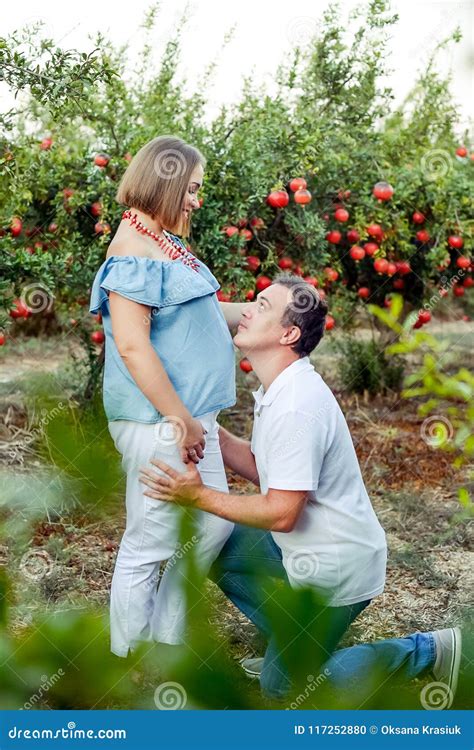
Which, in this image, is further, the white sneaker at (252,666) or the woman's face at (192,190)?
the woman's face at (192,190)

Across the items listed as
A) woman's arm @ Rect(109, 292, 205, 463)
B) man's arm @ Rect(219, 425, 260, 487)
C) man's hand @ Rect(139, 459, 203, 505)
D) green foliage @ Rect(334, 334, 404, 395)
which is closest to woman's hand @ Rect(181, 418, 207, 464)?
woman's arm @ Rect(109, 292, 205, 463)

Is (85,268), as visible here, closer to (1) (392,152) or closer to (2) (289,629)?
(1) (392,152)

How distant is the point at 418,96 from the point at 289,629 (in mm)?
5869

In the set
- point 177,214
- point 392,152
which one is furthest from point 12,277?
point 392,152

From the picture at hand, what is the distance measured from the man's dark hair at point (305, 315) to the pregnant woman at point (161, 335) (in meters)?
0.28

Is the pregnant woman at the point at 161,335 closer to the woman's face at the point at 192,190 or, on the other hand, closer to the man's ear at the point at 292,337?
the woman's face at the point at 192,190

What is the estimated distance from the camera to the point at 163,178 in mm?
2494

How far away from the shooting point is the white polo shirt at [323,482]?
2.13 m

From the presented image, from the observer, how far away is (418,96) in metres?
5.90

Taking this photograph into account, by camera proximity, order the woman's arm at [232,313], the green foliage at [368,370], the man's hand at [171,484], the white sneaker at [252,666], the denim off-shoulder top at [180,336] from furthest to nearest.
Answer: the green foliage at [368,370], the woman's arm at [232,313], the denim off-shoulder top at [180,336], the man's hand at [171,484], the white sneaker at [252,666]

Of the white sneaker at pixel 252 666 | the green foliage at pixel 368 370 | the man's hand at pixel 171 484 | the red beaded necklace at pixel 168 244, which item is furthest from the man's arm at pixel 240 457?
the green foliage at pixel 368 370

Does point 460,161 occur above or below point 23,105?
above

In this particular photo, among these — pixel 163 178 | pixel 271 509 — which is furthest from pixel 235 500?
pixel 163 178

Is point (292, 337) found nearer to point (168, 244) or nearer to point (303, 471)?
point (303, 471)
